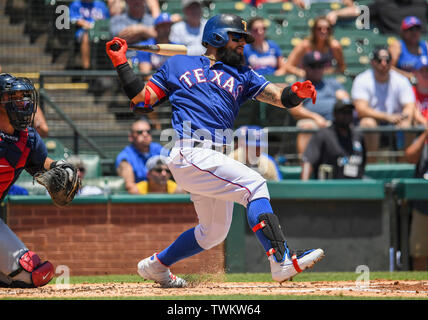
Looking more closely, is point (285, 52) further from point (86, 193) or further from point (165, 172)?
point (86, 193)

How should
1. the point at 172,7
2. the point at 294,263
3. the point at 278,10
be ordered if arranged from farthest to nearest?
the point at 278,10 → the point at 172,7 → the point at 294,263

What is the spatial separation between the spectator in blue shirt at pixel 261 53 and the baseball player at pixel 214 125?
4349mm

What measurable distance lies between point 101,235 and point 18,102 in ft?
7.96

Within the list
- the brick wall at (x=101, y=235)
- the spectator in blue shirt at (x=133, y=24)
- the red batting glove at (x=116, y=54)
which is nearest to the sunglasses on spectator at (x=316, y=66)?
the spectator in blue shirt at (x=133, y=24)

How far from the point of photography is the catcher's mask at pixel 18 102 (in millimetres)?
5402

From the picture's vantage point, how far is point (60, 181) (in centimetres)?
550

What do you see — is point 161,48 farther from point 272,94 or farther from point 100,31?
point 100,31

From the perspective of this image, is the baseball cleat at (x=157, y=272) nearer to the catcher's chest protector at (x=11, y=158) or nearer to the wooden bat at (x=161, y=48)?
the catcher's chest protector at (x=11, y=158)

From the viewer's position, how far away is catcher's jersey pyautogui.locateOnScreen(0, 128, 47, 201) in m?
5.43

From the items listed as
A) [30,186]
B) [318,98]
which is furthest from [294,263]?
[318,98]

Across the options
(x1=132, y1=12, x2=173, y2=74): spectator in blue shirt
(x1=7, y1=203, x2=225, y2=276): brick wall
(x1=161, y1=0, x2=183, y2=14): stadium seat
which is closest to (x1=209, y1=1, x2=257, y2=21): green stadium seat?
(x1=161, y1=0, x2=183, y2=14): stadium seat

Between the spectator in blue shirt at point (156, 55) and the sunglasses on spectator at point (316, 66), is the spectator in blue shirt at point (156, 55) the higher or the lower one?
the higher one

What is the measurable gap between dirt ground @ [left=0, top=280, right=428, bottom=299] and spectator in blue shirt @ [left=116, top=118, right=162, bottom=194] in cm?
205

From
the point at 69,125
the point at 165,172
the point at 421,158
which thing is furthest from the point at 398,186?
the point at 69,125
